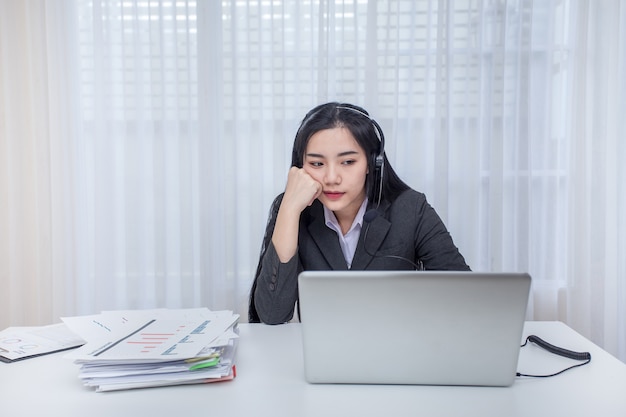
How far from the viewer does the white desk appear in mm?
846

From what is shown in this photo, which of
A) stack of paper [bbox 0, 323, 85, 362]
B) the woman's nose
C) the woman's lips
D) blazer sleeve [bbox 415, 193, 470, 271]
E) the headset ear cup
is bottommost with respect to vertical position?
stack of paper [bbox 0, 323, 85, 362]

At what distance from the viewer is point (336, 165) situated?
1.66 metres

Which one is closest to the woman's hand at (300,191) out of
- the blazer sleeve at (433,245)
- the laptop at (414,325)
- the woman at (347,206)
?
the woman at (347,206)

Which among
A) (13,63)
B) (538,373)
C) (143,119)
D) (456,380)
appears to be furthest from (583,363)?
(13,63)

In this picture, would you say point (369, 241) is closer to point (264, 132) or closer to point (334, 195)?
point (334, 195)

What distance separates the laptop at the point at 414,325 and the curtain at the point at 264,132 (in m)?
1.74

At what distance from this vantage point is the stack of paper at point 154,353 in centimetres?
95

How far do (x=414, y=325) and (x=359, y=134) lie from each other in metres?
0.91

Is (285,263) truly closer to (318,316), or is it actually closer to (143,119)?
(318,316)

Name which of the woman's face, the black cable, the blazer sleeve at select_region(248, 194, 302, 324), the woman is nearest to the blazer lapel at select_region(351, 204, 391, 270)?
the woman

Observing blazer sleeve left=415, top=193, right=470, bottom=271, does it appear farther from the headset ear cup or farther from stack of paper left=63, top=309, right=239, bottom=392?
stack of paper left=63, top=309, right=239, bottom=392

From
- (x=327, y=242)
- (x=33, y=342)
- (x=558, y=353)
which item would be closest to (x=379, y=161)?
(x=327, y=242)

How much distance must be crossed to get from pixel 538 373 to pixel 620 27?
2145 millimetres

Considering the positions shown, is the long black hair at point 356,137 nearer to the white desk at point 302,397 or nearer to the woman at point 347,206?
the woman at point 347,206
